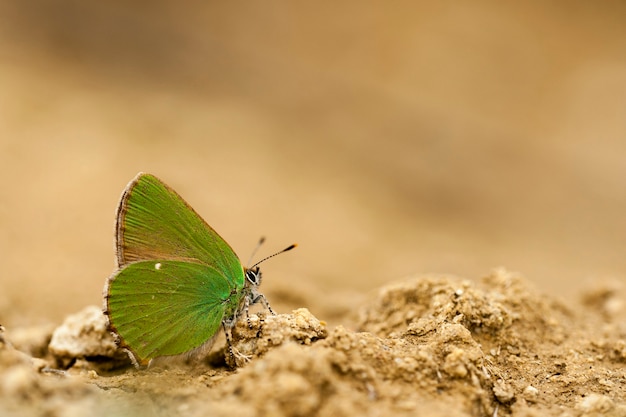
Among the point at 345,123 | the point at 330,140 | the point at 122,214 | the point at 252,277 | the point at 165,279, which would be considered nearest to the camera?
the point at 122,214

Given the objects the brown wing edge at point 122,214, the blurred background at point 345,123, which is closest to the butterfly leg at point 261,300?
the brown wing edge at point 122,214

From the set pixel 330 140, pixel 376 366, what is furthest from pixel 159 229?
pixel 330 140

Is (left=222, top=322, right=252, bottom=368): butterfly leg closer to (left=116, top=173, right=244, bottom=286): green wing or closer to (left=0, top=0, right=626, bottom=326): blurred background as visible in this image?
Result: (left=116, top=173, right=244, bottom=286): green wing

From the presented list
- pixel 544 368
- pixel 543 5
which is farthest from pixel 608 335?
pixel 543 5

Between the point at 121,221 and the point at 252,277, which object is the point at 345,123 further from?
the point at 121,221

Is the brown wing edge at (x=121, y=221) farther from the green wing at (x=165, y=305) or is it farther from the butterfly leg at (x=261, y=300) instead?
the butterfly leg at (x=261, y=300)

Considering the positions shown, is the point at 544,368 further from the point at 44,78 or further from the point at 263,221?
the point at 44,78
